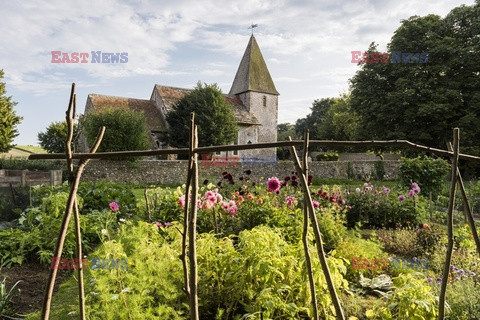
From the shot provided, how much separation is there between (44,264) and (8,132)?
2529 cm

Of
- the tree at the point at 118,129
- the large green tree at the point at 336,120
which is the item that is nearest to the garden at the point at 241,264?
the tree at the point at 118,129

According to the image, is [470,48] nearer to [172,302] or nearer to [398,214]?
[398,214]

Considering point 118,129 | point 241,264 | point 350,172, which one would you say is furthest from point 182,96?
point 241,264

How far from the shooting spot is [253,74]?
34719 mm

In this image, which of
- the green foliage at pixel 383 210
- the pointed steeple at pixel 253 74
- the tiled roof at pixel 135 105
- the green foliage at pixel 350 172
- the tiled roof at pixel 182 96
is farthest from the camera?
the pointed steeple at pixel 253 74

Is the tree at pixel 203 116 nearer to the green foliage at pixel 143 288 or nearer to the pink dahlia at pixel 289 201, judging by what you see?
the pink dahlia at pixel 289 201

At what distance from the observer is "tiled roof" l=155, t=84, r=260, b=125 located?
29344mm

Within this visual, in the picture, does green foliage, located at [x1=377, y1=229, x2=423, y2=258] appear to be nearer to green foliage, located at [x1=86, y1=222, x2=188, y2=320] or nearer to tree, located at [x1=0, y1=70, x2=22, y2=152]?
green foliage, located at [x1=86, y1=222, x2=188, y2=320]

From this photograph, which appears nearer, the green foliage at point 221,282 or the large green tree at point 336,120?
the green foliage at point 221,282

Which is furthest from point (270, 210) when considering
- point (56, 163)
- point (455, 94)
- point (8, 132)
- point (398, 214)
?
point (8, 132)

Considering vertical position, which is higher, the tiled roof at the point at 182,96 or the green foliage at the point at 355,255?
the tiled roof at the point at 182,96

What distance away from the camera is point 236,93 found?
3531cm

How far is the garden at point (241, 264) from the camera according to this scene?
259 cm

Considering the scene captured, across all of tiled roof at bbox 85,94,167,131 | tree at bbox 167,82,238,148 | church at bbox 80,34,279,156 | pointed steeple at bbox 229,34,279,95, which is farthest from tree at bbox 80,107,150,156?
pointed steeple at bbox 229,34,279,95
